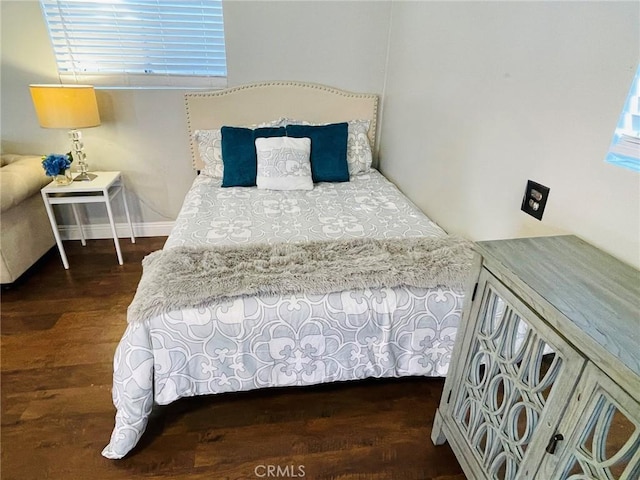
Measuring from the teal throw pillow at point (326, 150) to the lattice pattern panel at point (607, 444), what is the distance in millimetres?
2008

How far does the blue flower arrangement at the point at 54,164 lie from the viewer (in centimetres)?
A: 224

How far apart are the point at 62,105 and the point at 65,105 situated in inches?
0.6

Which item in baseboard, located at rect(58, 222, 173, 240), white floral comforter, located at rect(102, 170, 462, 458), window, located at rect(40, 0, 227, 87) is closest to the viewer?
white floral comforter, located at rect(102, 170, 462, 458)

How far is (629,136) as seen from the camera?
1.02 m

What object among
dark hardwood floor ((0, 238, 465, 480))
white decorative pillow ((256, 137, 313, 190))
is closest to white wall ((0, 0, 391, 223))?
white decorative pillow ((256, 137, 313, 190))

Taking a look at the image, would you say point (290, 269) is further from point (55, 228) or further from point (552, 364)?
point (55, 228)

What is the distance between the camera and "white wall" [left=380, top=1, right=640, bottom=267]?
3.48 ft

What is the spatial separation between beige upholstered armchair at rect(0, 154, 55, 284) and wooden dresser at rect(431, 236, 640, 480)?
8.04 feet

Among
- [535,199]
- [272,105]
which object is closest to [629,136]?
[535,199]

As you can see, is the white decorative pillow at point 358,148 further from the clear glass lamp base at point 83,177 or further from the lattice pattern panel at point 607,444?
the lattice pattern panel at point 607,444

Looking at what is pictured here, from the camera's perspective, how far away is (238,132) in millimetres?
2445

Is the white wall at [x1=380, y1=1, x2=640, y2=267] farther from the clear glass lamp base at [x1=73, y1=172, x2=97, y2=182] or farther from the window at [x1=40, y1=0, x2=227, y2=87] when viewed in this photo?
the clear glass lamp base at [x1=73, y1=172, x2=97, y2=182]

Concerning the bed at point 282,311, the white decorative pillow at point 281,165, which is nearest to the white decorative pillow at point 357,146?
the white decorative pillow at point 281,165

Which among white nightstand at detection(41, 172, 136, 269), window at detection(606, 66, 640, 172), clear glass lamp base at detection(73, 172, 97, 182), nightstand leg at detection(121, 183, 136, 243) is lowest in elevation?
nightstand leg at detection(121, 183, 136, 243)
